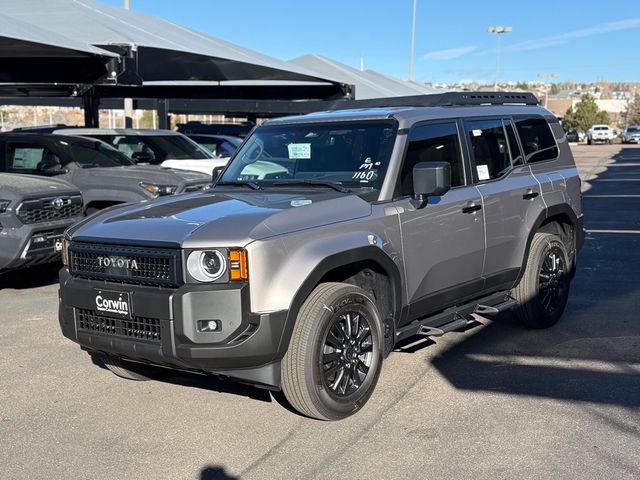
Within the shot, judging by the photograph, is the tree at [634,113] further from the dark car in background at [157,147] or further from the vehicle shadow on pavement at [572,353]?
the vehicle shadow on pavement at [572,353]

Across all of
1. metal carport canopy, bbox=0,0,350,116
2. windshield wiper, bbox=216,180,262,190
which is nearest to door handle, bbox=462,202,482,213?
windshield wiper, bbox=216,180,262,190

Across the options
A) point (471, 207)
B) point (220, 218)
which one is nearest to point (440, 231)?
point (471, 207)

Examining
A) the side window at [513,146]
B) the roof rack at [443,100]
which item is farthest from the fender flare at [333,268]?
the side window at [513,146]

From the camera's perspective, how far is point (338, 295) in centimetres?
436

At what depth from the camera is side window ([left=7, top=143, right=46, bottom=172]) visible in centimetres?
1032

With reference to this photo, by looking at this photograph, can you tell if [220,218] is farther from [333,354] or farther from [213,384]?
[213,384]

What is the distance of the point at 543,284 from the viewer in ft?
21.2

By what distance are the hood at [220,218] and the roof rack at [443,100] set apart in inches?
58.0

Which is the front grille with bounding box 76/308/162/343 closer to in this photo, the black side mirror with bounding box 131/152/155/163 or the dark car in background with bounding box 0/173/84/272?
the dark car in background with bounding box 0/173/84/272

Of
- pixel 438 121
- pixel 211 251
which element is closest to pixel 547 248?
pixel 438 121

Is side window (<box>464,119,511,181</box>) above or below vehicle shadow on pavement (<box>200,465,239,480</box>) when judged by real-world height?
above

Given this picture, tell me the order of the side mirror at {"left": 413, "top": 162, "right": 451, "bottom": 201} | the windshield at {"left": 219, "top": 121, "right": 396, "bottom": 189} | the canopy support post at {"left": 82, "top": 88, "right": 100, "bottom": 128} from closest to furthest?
the side mirror at {"left": 413, "top": 162, "right": 451, "bottom": 201} → the windshield at {"left": 219, "top": 121, "right": 396, "bottom": 189} → the canopy support post at {"left": 82, "top": 88, "right": 100, "bottom": 128}

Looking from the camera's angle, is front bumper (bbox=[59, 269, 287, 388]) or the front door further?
the front door

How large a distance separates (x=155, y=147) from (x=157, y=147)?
0.12 feet
